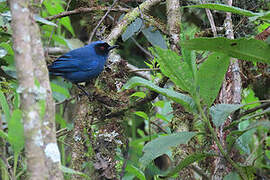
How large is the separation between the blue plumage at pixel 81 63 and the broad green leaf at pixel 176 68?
6.13 ft

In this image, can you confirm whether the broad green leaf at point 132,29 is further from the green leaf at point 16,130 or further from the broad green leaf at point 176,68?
the green leaf at point 16,130

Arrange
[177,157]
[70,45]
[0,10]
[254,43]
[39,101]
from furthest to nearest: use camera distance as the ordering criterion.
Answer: [70,45]
[0,10]
[177,157]
[254,43]
[39,101]

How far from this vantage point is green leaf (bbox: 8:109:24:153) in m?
1.75

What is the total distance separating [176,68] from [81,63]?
283 centimetres

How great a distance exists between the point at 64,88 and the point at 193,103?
9.85 feet

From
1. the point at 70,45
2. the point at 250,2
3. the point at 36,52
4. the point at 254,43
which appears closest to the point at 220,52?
the point at 254,43

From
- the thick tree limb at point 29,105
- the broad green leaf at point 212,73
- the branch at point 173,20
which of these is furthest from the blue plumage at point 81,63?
the thick tree limb at point 29,105

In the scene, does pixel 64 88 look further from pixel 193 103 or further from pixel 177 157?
pixel 193 103

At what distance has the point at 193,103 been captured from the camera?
2.13m

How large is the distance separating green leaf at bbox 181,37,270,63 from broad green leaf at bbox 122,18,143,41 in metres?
1.50

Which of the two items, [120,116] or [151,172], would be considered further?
[151,172]

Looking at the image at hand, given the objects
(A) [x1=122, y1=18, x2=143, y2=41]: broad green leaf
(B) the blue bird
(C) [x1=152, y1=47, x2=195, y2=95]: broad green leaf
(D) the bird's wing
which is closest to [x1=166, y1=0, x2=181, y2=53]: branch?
(A) [x1=122, y1=18, x2=143, y2=41]: broad green leaf

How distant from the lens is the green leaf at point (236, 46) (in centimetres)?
191

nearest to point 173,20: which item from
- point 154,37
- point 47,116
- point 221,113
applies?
point 154,37
